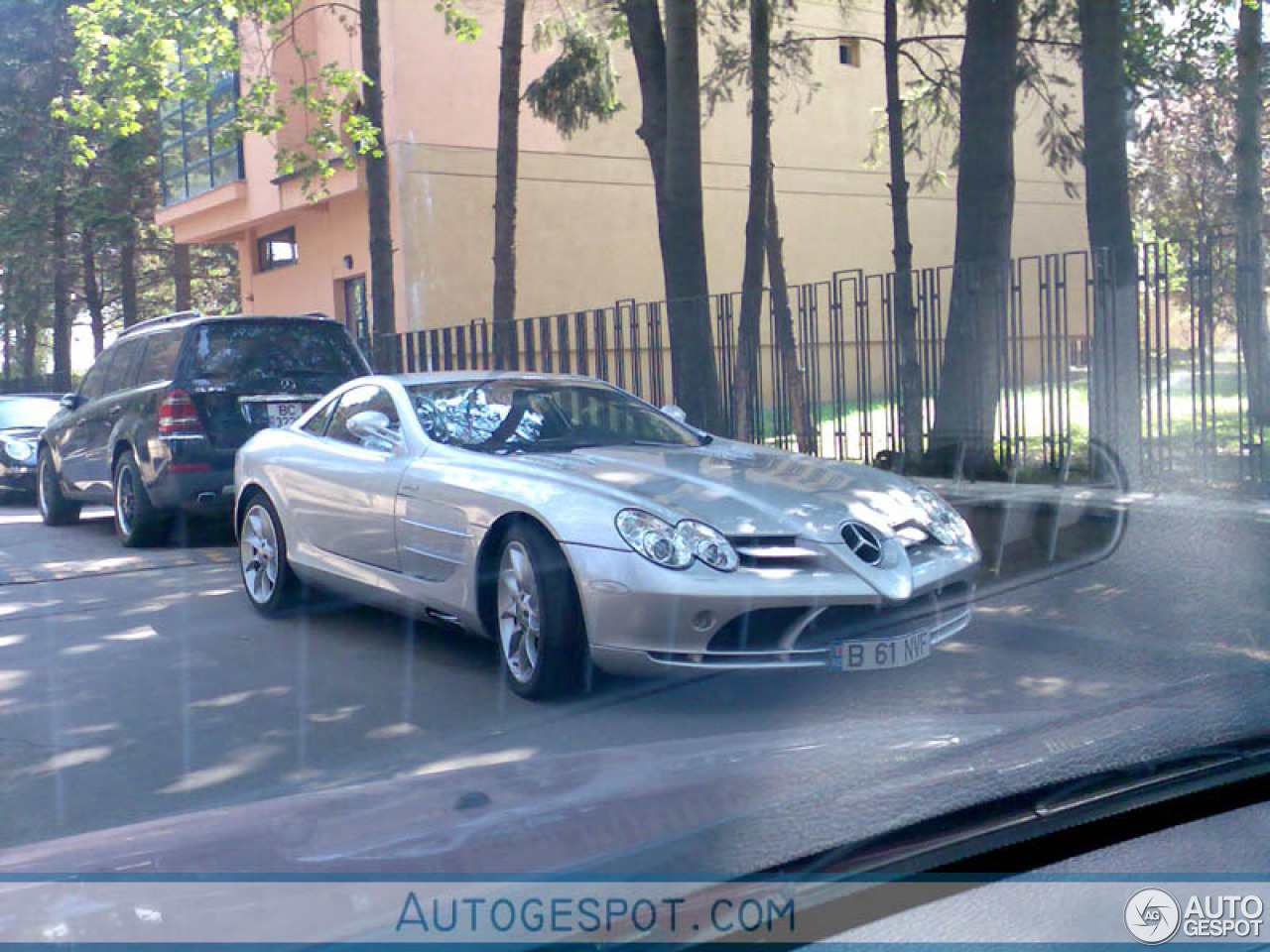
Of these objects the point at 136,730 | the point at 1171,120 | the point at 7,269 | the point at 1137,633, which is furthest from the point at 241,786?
the point at 7,269

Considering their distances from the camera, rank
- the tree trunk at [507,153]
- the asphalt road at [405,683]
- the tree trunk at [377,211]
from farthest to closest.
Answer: the tree trunk at [377,211] → the tree trunk at [507,153] → the asphalt road at [405,683]

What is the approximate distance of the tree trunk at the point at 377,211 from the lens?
1659 cm

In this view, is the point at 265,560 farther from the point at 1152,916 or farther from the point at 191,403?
the point at 1152,916

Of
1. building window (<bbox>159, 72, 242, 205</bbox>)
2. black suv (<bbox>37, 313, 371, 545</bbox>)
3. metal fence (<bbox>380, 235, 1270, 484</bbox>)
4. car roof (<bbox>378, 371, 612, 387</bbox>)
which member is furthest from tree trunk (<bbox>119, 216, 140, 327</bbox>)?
car roof (<bbox>378, 371, 612, 387</bbox>)

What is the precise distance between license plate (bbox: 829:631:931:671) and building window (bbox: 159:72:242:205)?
2095 cm

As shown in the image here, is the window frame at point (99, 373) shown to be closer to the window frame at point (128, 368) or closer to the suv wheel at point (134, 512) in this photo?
the window frame at point (128, 368)

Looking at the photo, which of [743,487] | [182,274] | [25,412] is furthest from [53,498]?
[182,274]

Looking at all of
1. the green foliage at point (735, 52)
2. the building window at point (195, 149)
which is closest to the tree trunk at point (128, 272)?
the building window at point (195, 149)

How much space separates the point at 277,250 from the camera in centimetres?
2675

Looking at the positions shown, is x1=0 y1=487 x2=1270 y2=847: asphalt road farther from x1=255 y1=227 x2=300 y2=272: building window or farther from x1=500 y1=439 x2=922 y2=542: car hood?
x1=255 y1=227 x2=300 y2=272: building window

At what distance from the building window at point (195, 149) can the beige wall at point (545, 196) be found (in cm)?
40

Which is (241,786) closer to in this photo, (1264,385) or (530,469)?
(530,469)

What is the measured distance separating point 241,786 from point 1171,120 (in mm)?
25056

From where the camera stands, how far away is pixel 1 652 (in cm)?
738
